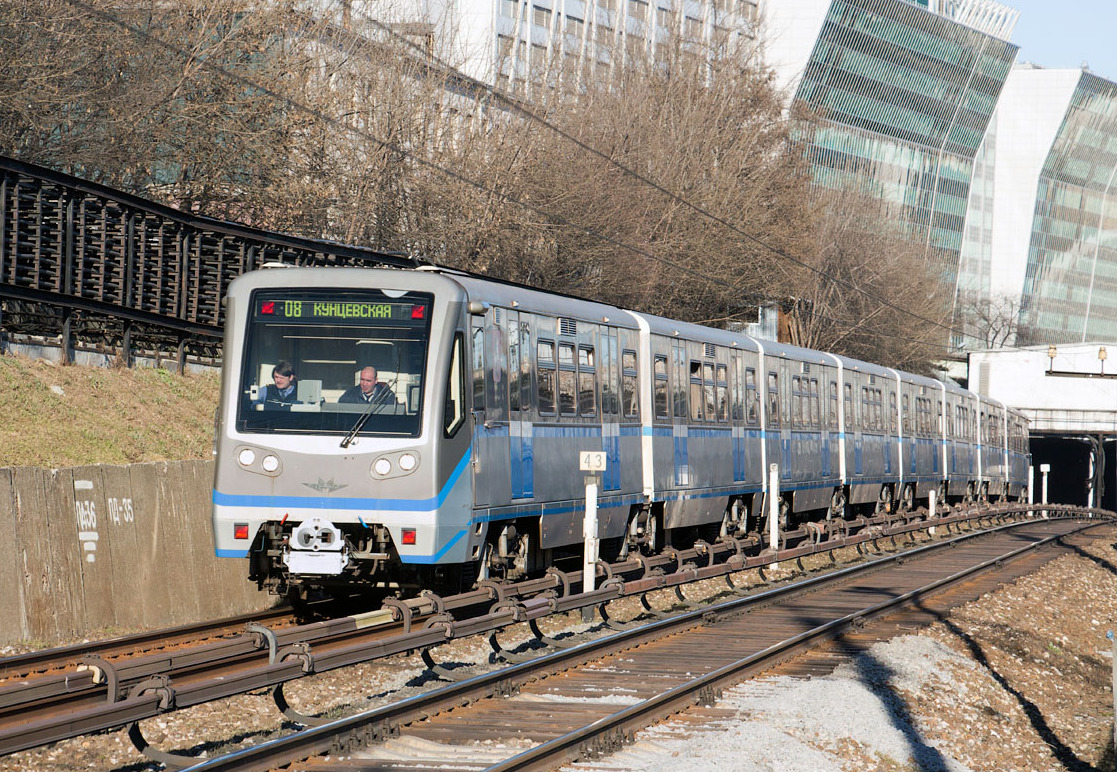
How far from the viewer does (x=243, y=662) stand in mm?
11211

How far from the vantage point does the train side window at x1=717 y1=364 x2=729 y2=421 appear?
22.3 metres

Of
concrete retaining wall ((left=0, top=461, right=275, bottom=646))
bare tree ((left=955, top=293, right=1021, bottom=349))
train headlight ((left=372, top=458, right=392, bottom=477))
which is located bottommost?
concrete retaining wall ((left=0, top=461, right=275, bottom=646))

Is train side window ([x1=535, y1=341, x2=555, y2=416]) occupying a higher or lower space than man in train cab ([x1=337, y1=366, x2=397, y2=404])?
higher

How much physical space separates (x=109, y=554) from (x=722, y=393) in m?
10.6

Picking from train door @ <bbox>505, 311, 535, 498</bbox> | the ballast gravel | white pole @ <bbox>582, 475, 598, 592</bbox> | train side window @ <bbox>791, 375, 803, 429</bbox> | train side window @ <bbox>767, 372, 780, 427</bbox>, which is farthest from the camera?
train side window @ <bbox>791, 375, 803, 429</bbox>

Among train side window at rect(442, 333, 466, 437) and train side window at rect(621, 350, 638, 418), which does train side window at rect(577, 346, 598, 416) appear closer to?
train side window at rect(621, 350, 638, 418)

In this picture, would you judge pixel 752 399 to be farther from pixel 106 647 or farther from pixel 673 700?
pixel 106 647

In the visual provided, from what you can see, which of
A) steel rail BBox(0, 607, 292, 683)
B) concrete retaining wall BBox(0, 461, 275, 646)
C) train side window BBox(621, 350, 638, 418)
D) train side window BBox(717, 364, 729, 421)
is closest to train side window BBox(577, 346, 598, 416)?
train side window BBox(621, 350, 638, 418)

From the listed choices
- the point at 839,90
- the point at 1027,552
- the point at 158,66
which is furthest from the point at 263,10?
the point at 839,90

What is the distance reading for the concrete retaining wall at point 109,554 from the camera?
13289 millimetres

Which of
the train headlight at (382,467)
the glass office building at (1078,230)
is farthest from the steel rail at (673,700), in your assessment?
the glass office building at (1078,230)

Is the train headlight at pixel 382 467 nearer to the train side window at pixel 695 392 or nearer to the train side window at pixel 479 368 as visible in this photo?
the train side window at pixel 479 368

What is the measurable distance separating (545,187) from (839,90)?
7385 cm

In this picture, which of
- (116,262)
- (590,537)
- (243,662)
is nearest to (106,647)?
(243,662)
